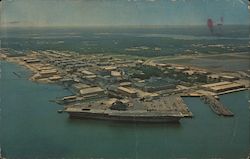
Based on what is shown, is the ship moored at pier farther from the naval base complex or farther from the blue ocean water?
the blue ocean water

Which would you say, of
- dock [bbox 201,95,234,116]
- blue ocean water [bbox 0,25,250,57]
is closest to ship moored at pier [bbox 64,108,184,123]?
dock [bbox 201,95,234,116]

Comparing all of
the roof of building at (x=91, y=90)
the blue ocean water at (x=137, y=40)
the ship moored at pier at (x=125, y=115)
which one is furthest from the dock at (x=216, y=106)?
the roof of building at (x=91, y=90)

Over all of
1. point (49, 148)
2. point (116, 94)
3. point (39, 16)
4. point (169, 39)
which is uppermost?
point (39, 16)

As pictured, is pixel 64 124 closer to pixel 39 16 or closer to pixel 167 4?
pixel 39 16

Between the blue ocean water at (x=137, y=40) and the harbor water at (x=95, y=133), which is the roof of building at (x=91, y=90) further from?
the blue ocean water at (x=137, y=40)

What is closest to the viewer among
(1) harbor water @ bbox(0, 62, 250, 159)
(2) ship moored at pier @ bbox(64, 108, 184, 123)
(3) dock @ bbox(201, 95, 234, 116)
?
(1) harbor water @ bbox(0, 62, 250, 159)

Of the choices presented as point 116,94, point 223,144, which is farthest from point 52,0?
point 223,144
